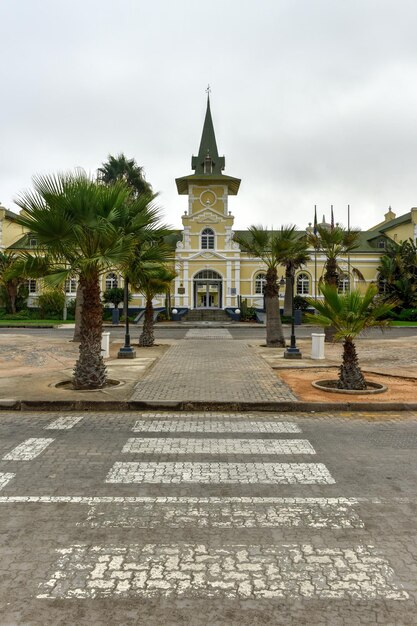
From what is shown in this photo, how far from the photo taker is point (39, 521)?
165 inches

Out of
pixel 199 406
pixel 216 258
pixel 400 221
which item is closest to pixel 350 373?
pixel 199 406

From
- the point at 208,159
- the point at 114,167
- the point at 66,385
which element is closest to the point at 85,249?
the point at 66,385

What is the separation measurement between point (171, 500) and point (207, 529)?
2.32 ft

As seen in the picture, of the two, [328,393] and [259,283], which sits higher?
[259,283]

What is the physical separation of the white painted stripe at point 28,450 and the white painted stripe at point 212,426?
144 cm

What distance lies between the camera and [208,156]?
51.2 m

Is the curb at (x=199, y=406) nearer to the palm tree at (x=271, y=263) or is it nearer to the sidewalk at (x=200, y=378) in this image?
the sidewalk at (x=200, y=378)

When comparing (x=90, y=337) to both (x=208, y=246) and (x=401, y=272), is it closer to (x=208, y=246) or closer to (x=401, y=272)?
(x=208, y=246)

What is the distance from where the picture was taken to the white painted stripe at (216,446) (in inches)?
251

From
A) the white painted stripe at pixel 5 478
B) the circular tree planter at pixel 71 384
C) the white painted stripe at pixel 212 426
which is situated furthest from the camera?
the circular tree planter at pixel 71 384

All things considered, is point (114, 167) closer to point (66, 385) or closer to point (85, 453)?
point (66, 385)

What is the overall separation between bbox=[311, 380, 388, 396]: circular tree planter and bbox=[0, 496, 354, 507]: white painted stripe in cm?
573

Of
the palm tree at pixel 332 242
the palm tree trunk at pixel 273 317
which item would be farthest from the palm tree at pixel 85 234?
the palm tree at pixel 332 242

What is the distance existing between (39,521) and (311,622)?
2457 millimetres
